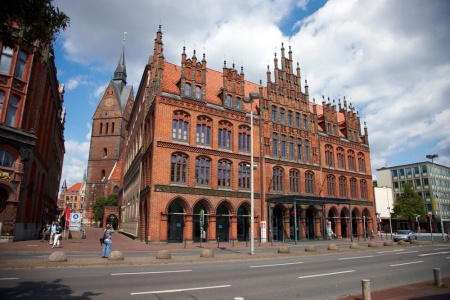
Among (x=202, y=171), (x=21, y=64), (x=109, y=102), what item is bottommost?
(x=202, y=171)

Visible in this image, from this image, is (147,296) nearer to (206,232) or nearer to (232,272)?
(232,272)

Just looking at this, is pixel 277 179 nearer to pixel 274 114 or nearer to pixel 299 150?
pixel 299 150

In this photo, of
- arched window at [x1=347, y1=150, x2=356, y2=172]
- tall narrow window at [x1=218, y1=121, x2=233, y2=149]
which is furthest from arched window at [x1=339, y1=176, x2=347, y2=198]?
tall narrow window at [x1=218, y1=121, x2=233, y2=149]

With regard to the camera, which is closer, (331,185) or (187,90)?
(187,90)

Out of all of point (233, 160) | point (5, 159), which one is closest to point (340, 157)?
point (233, 160)

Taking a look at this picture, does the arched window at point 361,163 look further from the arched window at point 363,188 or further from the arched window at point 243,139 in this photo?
the arched window at point 243,139

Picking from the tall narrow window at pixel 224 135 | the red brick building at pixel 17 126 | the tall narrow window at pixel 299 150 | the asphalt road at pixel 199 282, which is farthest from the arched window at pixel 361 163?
the red brick building at pixel 17 126

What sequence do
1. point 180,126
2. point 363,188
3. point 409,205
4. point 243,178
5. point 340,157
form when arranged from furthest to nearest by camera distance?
point 409,205 < point 363,188 < point 340,157 < point 243,178 < point 180,126

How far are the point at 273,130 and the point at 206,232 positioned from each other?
49.0 feet

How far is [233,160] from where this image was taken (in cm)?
3341

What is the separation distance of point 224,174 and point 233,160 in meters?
1.91

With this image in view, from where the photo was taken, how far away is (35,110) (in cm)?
2725

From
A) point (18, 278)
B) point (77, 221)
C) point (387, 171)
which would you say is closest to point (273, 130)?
point (77, 221)

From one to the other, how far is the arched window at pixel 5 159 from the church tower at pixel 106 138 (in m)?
58.4
